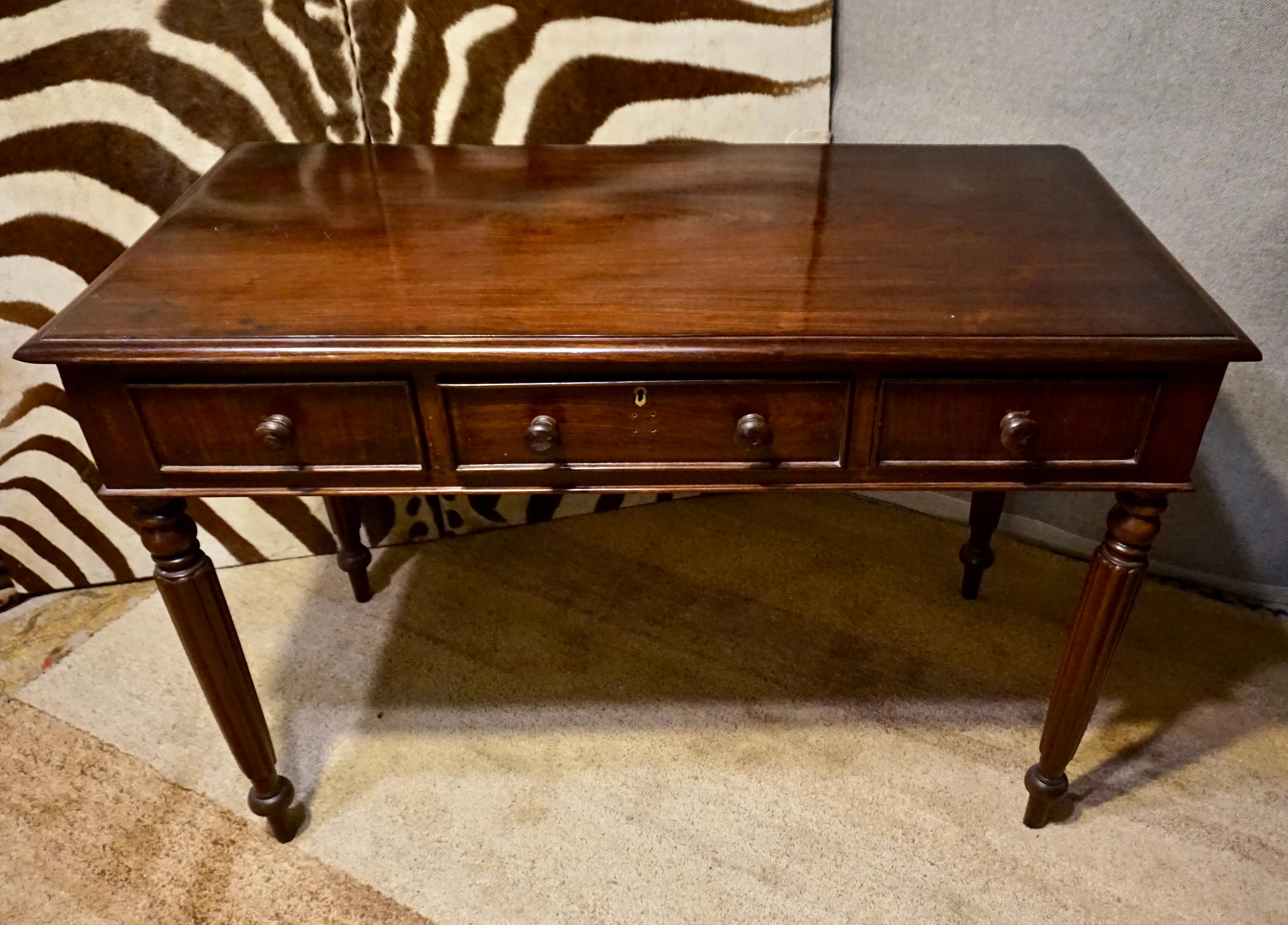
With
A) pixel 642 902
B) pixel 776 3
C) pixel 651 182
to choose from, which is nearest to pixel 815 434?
pixel 651 182

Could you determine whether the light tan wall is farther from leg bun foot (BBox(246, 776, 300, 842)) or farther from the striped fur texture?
leg bun foot (BBox(246, 776, 300, 842))

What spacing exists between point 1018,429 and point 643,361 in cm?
39

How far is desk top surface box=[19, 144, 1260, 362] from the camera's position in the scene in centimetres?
98

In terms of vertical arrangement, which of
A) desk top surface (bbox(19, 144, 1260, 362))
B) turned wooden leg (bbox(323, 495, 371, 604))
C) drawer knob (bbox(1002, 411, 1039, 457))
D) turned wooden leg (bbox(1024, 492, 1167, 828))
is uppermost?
desk top surface (bbox(19, 144, 1260, 362))

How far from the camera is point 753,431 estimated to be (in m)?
1.02

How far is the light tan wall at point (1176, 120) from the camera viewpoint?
1.40 m

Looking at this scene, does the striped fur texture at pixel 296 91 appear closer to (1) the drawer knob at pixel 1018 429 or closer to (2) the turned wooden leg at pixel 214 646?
(2) the turned wooden leg at pixel 214 646

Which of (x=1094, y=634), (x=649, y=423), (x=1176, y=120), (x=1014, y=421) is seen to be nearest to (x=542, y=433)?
(x=649, y=423)

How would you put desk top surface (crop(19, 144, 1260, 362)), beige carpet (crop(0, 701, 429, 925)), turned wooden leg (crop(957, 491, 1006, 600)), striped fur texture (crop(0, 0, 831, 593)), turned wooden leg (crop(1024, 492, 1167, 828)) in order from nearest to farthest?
1. desk top surface (crop(19, 144, 1260, 362))
2. turned wooden leg (crop(1024, 492, 1167, 828))
3. beige carpet (crop(0, 701, 429, 925))
4. striped fur texture (crop(0, 0, 831, 593))
5. turned wooden leg (crop(957, 491, 1006, 600))

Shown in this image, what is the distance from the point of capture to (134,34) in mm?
1410

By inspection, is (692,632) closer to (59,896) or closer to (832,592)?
(832,592)

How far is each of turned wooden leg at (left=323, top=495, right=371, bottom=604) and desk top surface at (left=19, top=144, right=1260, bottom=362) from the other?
559 millimetres

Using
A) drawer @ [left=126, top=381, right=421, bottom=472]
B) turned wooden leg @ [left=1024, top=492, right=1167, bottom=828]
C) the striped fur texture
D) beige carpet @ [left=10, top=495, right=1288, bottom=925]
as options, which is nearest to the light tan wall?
the striped fur texture

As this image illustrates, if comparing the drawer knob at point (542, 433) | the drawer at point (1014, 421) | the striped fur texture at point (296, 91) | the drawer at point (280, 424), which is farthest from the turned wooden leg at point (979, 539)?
the drawer at point (280, 424)
